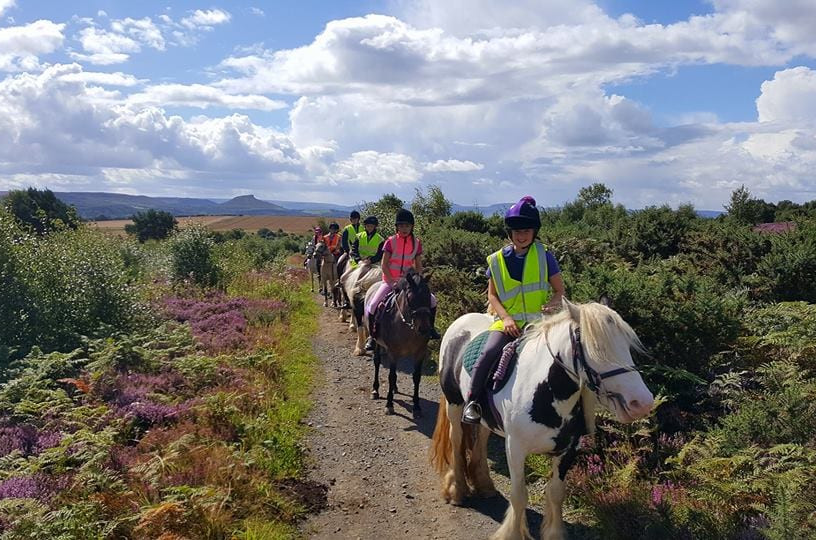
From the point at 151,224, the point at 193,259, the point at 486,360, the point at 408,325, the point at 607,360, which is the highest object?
the point at 151,224

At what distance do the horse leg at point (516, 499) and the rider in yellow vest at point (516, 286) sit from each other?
57cm

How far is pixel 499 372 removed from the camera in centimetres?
490

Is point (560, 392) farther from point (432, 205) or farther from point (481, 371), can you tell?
point (432, 205)

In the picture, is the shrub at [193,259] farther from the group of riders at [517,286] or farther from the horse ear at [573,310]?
the horse ear at [573,310]

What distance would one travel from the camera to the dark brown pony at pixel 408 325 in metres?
8.22

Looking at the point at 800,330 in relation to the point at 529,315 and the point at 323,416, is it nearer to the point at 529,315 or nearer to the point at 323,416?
the point at 529,315

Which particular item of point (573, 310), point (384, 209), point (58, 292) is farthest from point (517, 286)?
point (384, 209)

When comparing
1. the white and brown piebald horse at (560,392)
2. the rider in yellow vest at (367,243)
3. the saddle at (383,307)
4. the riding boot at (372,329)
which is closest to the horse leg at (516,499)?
the white and brown piebald horse at (560,392)

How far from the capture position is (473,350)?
17.9 feet

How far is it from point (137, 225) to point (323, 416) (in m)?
66.3

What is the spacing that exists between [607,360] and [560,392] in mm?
665

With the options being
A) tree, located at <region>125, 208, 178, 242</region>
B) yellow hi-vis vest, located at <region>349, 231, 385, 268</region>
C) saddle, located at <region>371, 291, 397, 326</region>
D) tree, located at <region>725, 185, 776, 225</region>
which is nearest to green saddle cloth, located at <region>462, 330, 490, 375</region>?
saddle, located at <region>371, 291, 397, 326</region>

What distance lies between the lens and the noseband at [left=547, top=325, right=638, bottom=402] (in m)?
3.84

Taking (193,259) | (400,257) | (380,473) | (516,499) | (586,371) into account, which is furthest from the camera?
(193,259)
